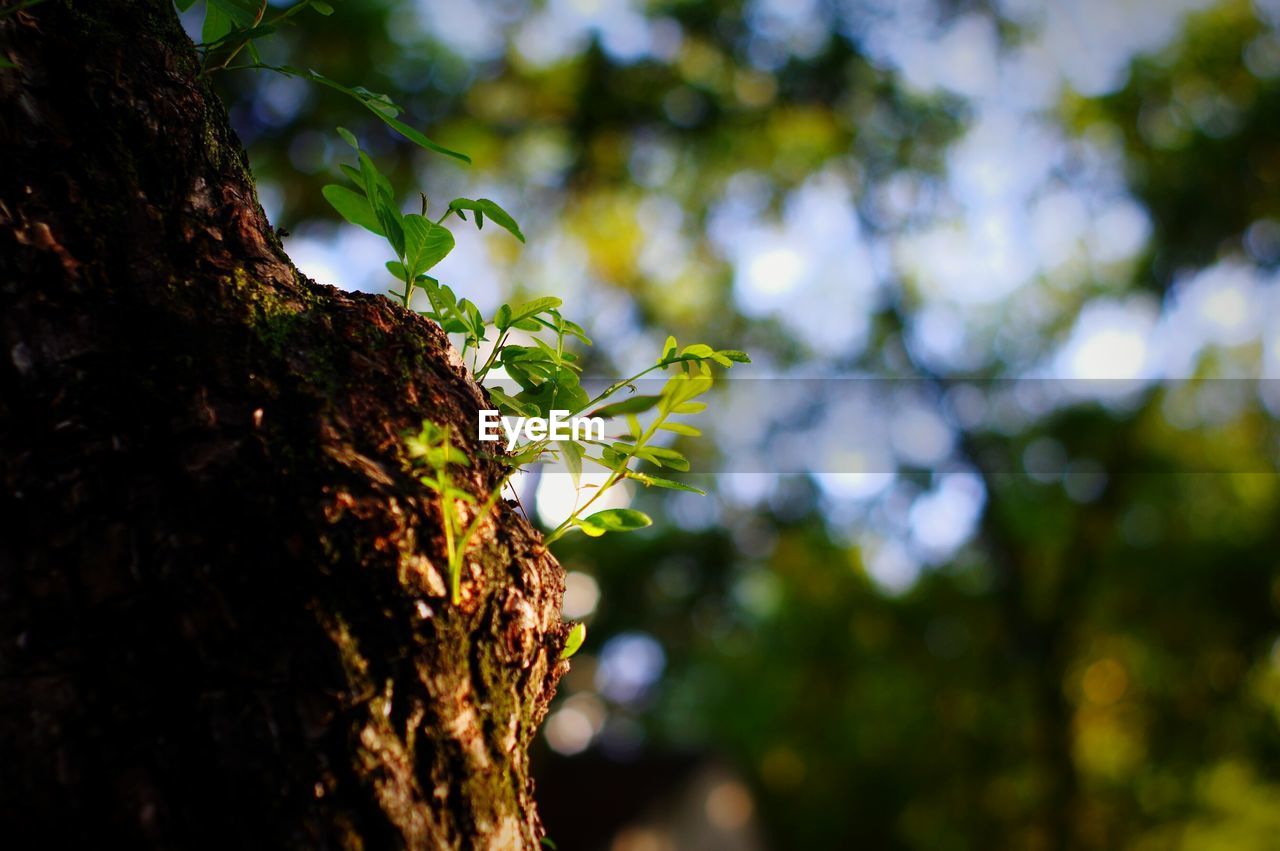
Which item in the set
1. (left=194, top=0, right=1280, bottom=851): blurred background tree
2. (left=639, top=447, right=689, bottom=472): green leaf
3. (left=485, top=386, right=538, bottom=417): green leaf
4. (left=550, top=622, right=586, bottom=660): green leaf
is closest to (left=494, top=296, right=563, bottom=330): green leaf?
(left=485, top=386, right=538, bottom=417): green leaf

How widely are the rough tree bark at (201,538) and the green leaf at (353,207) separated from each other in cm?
10

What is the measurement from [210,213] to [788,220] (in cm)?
920

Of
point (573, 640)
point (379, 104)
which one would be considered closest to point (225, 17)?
point (379, 104)

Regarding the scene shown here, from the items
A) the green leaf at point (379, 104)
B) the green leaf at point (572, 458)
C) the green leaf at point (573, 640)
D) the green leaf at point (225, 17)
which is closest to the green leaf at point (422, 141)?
the green leaf at point (379, 104)

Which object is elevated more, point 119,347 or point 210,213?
point 210,213

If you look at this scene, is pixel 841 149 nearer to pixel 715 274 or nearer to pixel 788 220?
pixel 788 220

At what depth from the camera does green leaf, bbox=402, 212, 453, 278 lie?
85 cm

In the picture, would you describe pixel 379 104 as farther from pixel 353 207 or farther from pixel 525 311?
pixel 525 311

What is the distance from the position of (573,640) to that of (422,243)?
0.38 metres

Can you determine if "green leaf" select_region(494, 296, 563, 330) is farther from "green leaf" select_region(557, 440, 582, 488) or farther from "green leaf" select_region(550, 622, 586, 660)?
"green leaf" select_region(550, 622, 586, 660)

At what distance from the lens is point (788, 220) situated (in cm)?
955

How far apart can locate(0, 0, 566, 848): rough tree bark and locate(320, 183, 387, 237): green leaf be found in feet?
0.32

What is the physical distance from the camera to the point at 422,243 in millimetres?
860

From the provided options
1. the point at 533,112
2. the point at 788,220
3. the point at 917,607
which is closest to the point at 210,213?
the point at 533,112
